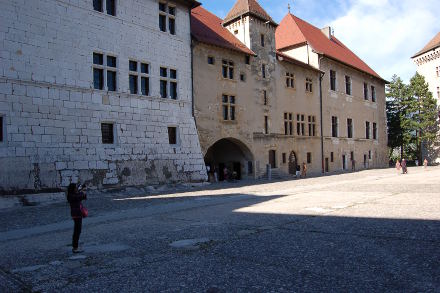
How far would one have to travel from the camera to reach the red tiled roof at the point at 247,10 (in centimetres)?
2909

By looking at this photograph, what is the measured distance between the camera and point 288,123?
106 feet

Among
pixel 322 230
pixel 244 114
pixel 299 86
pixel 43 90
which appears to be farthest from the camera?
pixel 299 86

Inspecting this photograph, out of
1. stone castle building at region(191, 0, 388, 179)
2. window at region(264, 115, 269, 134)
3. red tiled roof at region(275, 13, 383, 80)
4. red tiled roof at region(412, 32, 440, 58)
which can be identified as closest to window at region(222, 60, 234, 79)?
stone castle building at region(191, 0, 388, 179)

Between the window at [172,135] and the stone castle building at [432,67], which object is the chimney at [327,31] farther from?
the window at [172,135]

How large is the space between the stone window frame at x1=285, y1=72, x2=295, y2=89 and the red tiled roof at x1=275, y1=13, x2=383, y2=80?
Answer: 5.01 metres

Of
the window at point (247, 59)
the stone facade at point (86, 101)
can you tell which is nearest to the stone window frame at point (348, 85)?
the window at point (247, 59)

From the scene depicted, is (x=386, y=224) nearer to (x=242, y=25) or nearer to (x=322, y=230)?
(x=322, y=230)

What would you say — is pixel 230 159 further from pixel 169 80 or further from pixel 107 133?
pixel 107 133

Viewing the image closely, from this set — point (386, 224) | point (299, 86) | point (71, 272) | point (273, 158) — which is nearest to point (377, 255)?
point (386, 224)

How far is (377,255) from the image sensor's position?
19.9ft

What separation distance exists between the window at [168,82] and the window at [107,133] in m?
3.85

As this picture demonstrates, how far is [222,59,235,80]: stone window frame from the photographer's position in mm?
26875

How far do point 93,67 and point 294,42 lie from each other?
2330 centimetres

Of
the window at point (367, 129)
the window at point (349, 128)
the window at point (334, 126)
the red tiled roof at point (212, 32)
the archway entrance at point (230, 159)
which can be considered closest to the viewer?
the red tiled roof at point (212, 32)
